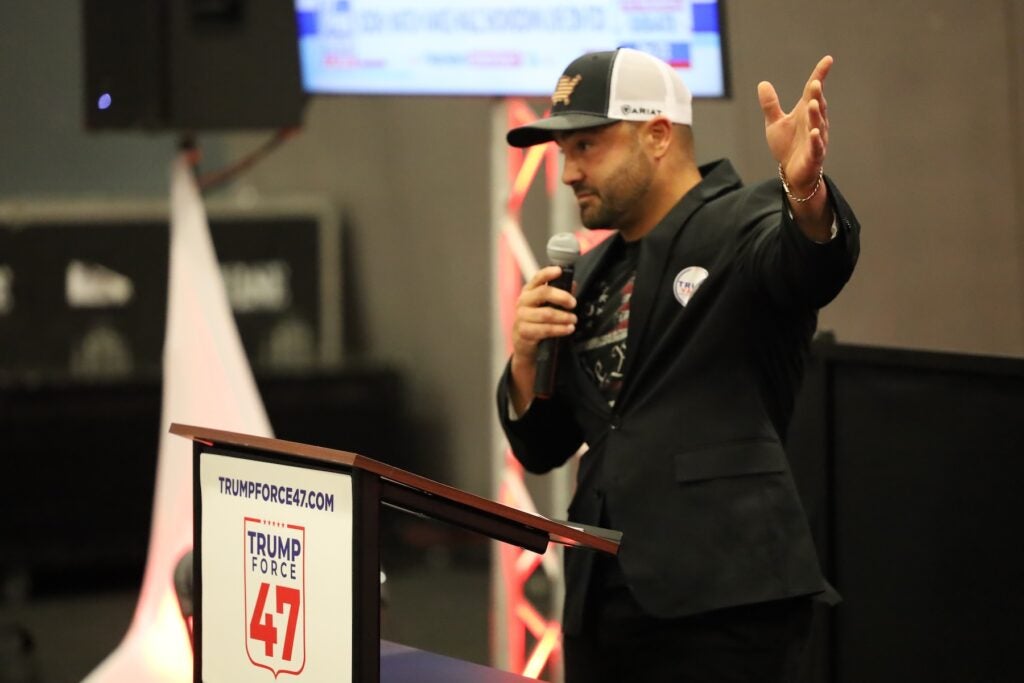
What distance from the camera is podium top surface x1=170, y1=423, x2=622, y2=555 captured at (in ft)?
5.05

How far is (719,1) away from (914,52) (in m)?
0.50

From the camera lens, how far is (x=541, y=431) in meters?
2.26

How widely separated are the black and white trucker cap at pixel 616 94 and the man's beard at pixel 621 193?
0.07 m

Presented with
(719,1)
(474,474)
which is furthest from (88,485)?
(719,1)

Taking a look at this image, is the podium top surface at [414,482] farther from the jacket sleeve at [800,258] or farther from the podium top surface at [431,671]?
the jacket sleeve at [800,258]

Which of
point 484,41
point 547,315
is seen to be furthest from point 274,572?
point 484,41

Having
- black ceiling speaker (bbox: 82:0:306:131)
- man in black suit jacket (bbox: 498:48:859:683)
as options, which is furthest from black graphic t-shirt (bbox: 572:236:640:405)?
black ceiling speaker (bbox: 82:0:306:131)

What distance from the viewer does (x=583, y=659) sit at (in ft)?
6.95

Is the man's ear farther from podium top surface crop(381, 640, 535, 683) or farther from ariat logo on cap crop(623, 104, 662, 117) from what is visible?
podium top surface crop(381, 640, 535, 683)

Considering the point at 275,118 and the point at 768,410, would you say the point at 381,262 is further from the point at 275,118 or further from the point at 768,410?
the point at 768,410

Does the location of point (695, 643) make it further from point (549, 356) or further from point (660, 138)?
point (660, 138)

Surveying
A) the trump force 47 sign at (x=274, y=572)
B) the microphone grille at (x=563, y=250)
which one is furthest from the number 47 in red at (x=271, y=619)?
the microphone grille at (x=563, y=250)

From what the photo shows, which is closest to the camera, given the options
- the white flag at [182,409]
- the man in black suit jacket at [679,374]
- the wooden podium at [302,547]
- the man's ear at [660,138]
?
the wooden podium at [302,547]

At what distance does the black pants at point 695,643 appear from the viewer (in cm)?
197
